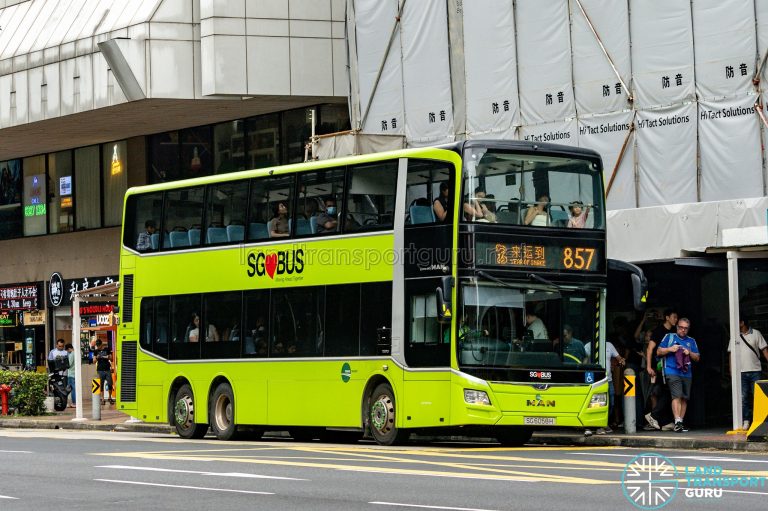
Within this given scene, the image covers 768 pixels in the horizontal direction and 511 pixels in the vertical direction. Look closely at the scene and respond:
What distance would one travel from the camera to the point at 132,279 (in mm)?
28359

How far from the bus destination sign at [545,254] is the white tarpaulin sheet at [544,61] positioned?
948 centimetres

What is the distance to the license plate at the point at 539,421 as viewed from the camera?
70.1 ft

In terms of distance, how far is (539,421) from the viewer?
844 inches

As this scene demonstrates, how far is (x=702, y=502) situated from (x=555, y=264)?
9.52 meters

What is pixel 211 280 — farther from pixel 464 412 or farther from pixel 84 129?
pixel 84 129

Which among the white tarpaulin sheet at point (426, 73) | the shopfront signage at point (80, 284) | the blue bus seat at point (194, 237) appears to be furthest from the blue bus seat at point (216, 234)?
the shopfront signage at point (80, 284)

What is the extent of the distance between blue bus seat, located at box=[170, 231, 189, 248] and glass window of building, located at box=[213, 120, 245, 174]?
15276mm

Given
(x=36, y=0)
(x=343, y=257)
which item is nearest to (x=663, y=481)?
(x=343, y=257)

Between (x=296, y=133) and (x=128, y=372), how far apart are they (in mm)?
13288

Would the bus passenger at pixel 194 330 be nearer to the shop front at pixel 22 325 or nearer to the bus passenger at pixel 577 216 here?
the bus passenger at pixel 577 216

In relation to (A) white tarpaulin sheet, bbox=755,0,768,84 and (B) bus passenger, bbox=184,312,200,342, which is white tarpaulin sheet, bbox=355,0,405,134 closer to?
(B) bus passenger, bbox=184,312,200,342

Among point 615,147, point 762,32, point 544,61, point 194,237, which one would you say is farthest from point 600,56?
point 194,237

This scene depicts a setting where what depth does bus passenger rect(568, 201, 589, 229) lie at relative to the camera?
21984 millimetres

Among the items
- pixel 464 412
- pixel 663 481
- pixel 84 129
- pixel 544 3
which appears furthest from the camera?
pixel 84 129
